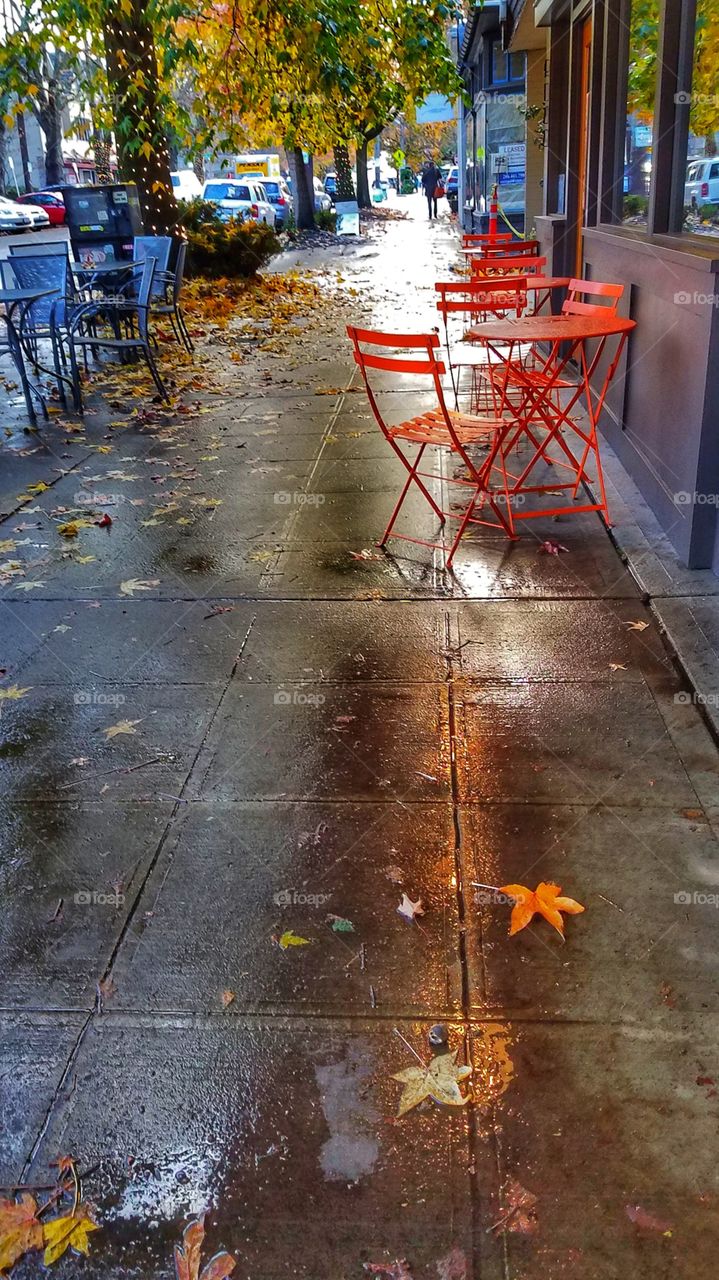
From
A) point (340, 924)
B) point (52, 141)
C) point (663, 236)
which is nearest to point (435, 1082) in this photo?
point (340, 924)

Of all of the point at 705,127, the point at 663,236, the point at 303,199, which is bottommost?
the point at 303,199

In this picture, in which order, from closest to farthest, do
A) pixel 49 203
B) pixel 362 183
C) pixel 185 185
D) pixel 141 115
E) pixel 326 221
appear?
pixel 141 115 < pixel 326 221 < pixel 49 203 < pixel 185 185 < pixel 362 183

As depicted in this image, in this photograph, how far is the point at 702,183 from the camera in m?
5.48

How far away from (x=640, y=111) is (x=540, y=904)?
588cm

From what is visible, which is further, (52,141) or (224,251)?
(52,141)

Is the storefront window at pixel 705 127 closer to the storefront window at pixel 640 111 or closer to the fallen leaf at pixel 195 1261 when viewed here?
the storefront window at pixel 640 111

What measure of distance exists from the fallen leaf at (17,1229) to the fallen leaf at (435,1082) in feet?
2.56

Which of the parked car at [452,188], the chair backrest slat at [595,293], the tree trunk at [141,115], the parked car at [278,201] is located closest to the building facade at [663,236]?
the chair backrest slat at [595,293]

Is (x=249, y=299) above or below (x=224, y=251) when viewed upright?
below

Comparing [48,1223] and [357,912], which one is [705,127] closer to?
[357,912]

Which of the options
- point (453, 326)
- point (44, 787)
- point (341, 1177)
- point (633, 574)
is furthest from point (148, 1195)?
point (453, 326)

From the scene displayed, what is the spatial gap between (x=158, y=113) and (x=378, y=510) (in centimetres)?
1202

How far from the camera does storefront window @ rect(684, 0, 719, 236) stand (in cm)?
511

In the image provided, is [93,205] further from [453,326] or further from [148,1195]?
[148,1195]
